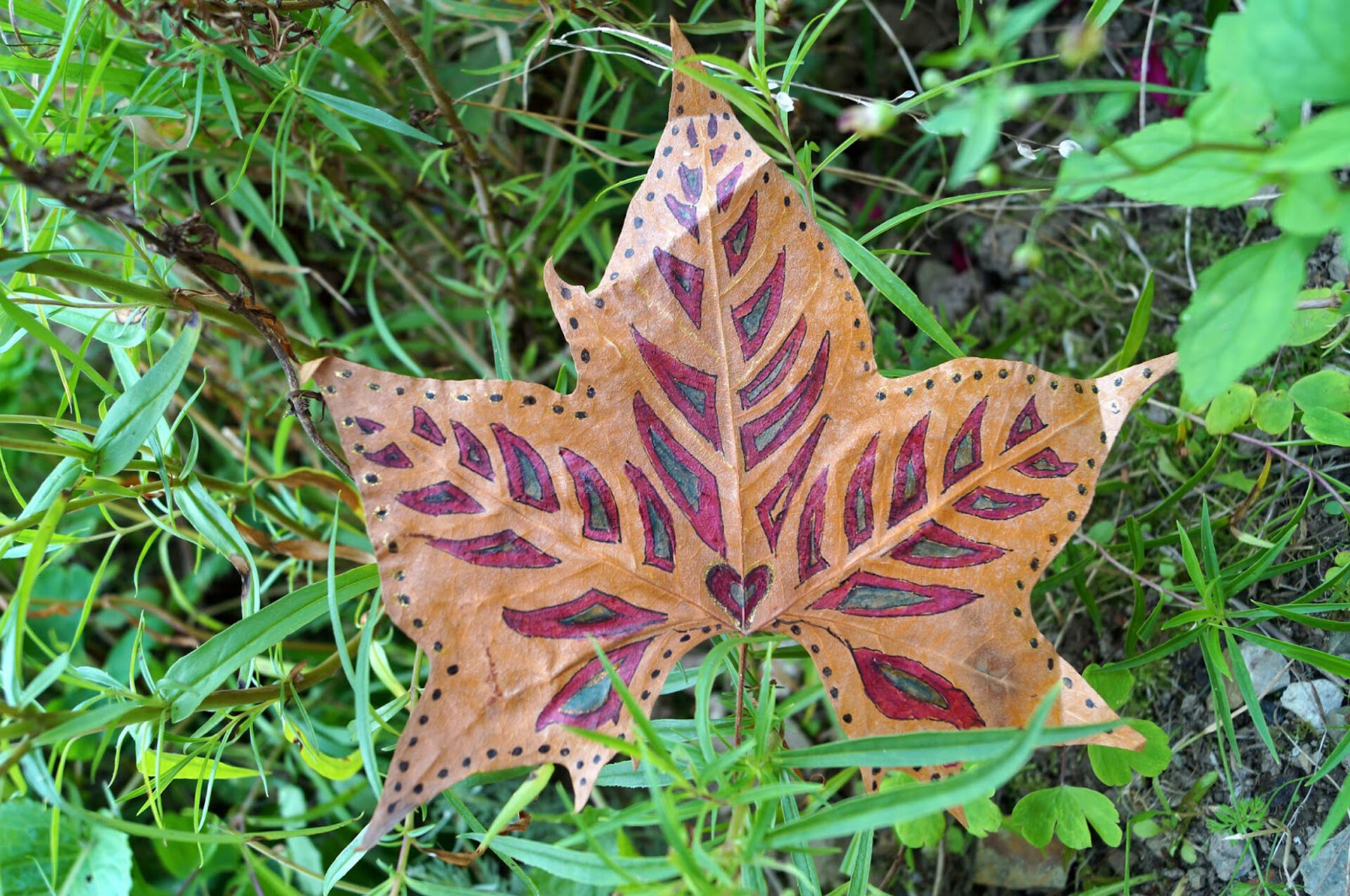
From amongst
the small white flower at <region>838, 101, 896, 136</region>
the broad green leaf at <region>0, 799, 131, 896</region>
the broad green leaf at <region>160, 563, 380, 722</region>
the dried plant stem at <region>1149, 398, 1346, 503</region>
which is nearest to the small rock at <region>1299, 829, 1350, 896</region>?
the dried plant stem at <region>1149, 398, 1346, 503</region>

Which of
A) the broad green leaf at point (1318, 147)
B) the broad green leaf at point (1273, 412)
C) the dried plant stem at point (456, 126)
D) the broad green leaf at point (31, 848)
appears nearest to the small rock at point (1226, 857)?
the broad green leaf at point (1273, 412)

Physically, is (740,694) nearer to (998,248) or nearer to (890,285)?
(890,285)

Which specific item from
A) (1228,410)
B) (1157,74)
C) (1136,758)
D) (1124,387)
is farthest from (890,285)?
(1157,74)

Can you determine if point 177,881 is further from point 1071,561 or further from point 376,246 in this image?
point 1071,561

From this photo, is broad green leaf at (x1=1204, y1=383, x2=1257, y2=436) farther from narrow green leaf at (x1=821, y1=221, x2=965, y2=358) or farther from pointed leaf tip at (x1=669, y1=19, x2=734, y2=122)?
pointed leaf tip at (x1=669, y1=19, x2=734, y2=122)

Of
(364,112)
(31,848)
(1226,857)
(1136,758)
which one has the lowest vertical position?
(31,848)
